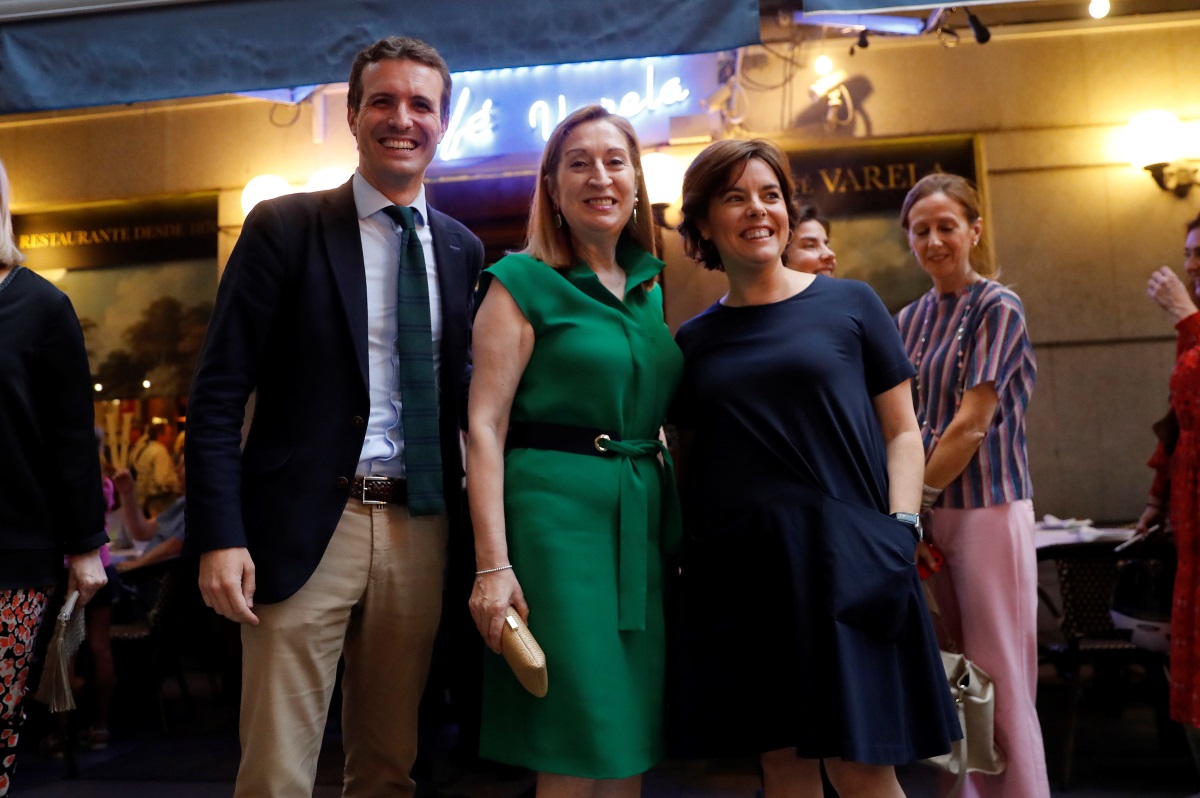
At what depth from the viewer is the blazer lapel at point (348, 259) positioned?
7.42 ft

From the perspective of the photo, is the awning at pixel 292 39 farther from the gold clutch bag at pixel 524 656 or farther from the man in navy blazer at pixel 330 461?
the gold clutch bag at pixel 524 656

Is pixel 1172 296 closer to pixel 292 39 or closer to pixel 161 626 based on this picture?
pixel 292 39

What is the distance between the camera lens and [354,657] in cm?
234

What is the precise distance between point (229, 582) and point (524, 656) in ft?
2.17

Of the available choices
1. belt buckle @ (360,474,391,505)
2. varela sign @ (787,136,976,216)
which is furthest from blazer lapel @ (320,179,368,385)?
varela sign @ (787,136,976,216)

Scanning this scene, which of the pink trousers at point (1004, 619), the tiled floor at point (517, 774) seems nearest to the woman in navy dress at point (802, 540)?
the pink trousers at point (1004, 619)

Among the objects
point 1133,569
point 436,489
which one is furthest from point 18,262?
point 1133,569

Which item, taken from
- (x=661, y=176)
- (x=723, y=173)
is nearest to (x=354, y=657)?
(x=723, y=173)

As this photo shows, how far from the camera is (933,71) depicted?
24.0 feet

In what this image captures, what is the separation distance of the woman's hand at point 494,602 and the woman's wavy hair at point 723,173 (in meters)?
1.06

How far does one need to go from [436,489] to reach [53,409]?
1.22 meters

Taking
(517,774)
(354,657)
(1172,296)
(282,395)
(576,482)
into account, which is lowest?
(517,774)

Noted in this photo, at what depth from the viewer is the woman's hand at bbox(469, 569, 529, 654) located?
214 cm

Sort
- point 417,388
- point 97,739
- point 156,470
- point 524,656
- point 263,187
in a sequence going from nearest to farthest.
A: point 524,656 → point 417,388 → point 97,739 → point 263,187 → point 156,470
